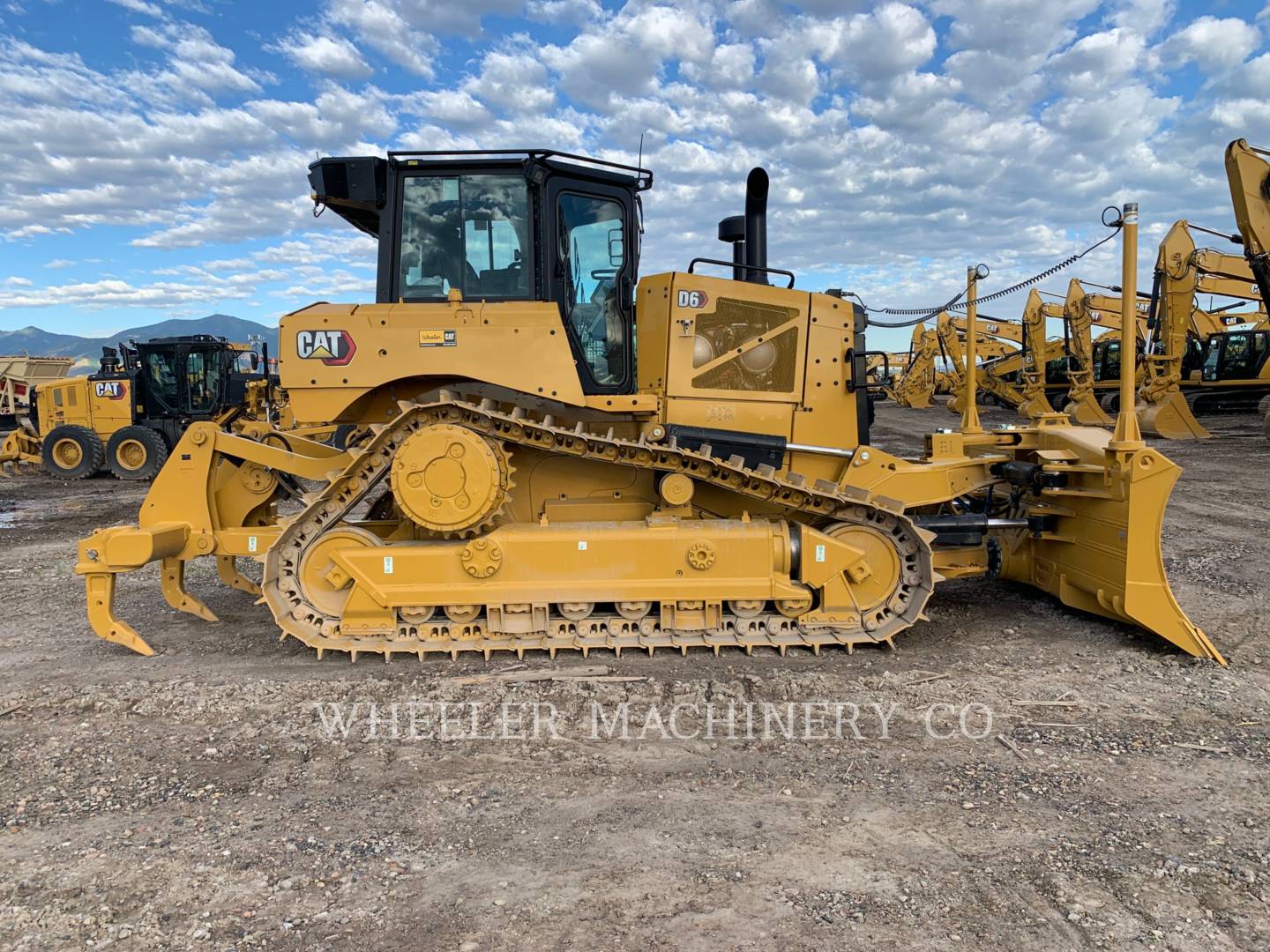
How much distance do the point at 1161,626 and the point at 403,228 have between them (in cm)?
590

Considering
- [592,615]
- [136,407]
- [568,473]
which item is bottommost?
[592,615]

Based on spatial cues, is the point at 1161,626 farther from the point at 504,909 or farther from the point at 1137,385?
the point at 1137,385

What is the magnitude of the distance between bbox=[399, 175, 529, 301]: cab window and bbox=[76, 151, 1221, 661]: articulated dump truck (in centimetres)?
2

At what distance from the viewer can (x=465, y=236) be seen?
5.49 m

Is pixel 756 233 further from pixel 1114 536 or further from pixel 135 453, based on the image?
pixel 135 453

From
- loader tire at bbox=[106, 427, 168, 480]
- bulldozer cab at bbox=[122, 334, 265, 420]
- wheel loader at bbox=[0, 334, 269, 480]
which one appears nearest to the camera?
loader tire at bbox=[106, 427, 168, 480]

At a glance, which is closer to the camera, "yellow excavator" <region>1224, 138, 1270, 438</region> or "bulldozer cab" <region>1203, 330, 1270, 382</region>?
"yellow excavator" <region>1224, 138, 1270, 438</region>

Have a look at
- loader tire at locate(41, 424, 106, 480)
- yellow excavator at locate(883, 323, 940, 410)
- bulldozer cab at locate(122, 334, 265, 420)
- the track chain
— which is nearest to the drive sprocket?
the track chain

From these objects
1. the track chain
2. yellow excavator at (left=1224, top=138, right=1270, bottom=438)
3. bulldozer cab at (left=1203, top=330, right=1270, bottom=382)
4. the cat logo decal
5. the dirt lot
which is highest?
yellow excavator at (left=1224, top=138, right=1270, bottom=438)

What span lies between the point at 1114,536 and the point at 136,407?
62.9ft

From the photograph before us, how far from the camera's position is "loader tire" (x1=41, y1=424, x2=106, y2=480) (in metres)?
17.0

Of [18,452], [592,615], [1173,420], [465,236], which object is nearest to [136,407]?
[18,452]

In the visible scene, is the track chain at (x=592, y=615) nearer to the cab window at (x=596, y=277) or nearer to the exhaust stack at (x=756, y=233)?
the cab window at (x=596, y=277)

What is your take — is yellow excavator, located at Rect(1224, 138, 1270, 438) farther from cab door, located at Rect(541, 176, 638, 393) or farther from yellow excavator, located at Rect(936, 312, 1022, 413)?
cab door, located at Rect(541, 176, 638, 393)
